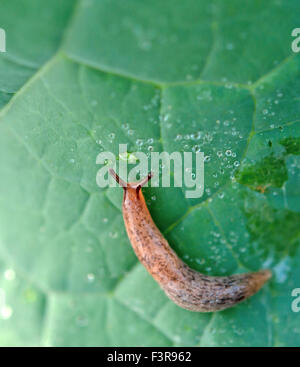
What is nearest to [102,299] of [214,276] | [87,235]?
[87,235]

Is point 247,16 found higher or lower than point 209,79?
higher

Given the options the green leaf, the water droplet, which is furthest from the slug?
the water droplet

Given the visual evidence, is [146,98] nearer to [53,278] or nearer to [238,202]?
[238,202]

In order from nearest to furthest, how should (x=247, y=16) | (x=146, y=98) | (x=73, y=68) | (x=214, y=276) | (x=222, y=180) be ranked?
(x=247, y=16)
(x=73, y=68)
(x=146, y=98)
(x=222, y=180)
(x=214, y=276)

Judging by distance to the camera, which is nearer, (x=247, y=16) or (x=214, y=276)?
(x=247, y=16)

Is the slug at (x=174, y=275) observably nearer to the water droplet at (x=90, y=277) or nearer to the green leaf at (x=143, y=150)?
the green leaf at (x=143, y=150)

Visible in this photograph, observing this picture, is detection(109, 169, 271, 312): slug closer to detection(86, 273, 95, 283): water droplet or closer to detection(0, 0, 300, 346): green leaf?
Result: detection(0, 0, 300, 346): green leaf

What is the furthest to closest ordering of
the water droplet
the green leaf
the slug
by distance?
the water droplet
the slug
the green leaf
